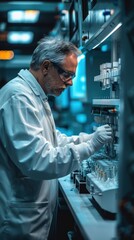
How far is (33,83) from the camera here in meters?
2.67

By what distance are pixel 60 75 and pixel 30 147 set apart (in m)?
0.56

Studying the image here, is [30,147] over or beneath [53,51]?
beneath

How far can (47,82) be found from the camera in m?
2.71

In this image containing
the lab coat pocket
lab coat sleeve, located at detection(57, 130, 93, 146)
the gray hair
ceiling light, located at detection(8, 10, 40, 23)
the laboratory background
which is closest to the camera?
the laboratory background

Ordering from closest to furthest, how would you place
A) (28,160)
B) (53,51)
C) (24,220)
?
1. (28,160)
2. (24,220)
3. (53,51)

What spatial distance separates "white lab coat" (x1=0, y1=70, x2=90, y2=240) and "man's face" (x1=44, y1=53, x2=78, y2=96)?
0.22 feet

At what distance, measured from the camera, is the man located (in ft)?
7.73

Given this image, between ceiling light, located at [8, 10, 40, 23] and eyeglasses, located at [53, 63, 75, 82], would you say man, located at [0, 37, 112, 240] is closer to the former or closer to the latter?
eyeglasses, located at [53, 63, 75, 82]

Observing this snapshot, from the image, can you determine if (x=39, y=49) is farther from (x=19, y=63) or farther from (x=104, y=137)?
(x=19, y=63)

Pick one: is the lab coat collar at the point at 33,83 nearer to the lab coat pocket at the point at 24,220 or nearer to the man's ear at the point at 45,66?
the man's ear at the point at 45,66

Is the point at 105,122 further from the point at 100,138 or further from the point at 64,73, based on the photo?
the point at 64,73

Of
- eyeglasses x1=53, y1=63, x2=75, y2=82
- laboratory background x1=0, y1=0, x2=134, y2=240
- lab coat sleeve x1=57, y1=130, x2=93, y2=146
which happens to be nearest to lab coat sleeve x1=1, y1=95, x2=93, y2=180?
laboratory background x1=0, y1=0, x2=134, y2=240

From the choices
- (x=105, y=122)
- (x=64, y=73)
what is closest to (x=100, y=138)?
(x=105, y=122)

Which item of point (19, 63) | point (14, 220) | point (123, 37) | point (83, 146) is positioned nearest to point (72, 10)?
point (83, 146)
